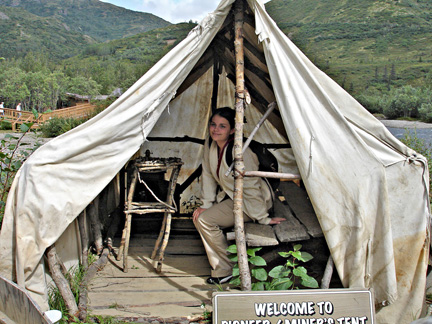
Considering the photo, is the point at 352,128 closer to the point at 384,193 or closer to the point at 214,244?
the point at 384,193

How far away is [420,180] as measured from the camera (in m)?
3.17

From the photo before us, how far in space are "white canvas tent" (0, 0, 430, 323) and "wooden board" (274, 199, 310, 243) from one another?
1.55ft

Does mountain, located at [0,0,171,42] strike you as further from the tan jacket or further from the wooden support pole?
the wooden support pole

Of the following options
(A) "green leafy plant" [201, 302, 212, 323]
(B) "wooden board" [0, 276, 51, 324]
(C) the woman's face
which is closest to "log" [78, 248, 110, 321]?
(B) "wooden board" [0, 276, 51, 324]

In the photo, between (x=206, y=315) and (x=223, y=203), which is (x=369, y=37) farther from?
(x=206, y=315)

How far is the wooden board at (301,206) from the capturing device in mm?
3577

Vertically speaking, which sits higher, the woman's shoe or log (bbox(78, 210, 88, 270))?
log (bbox(78, 210, 88, 270))

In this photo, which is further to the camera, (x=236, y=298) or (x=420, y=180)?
(x=420, y=180)

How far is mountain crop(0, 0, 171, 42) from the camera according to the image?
17075 cm

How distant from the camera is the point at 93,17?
618 ft

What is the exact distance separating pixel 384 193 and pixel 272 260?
1269 mm

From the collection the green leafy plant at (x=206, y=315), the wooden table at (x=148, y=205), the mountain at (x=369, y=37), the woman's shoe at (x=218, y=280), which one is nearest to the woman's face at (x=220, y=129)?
the wooden table at (x=148, y=205)

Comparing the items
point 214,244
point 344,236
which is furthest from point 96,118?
point 344,236

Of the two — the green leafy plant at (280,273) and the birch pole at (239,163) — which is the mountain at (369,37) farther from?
the green leafy plant at (280,273)
